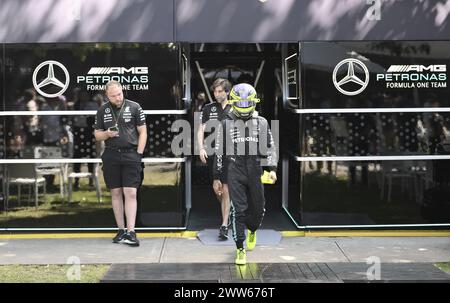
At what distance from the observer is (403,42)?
8.44 m

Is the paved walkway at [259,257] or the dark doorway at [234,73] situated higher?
the dark doorway at [234,73]

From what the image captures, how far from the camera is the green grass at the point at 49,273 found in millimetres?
6539

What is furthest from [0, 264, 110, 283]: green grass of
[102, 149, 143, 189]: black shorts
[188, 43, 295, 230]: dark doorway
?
[188, 43, 295, 230]: dark doorway

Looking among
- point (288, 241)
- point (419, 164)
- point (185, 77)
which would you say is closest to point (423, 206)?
point (419, 164)

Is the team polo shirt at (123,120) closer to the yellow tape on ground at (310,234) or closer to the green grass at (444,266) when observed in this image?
the yellow tape on ground at (310,234)

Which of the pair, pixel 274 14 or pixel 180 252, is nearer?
pixel 180 252

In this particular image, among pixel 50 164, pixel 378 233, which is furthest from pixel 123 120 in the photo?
pixel 378 233

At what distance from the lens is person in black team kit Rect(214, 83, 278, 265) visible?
22.8 feet

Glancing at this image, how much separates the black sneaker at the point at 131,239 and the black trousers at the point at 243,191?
4.87 ft

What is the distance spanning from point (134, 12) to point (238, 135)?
239 centimetres

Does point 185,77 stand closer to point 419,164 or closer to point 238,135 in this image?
point 238,135

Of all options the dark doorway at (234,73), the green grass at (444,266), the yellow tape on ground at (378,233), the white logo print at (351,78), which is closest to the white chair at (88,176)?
the yellow tape on ground at (378,233)
